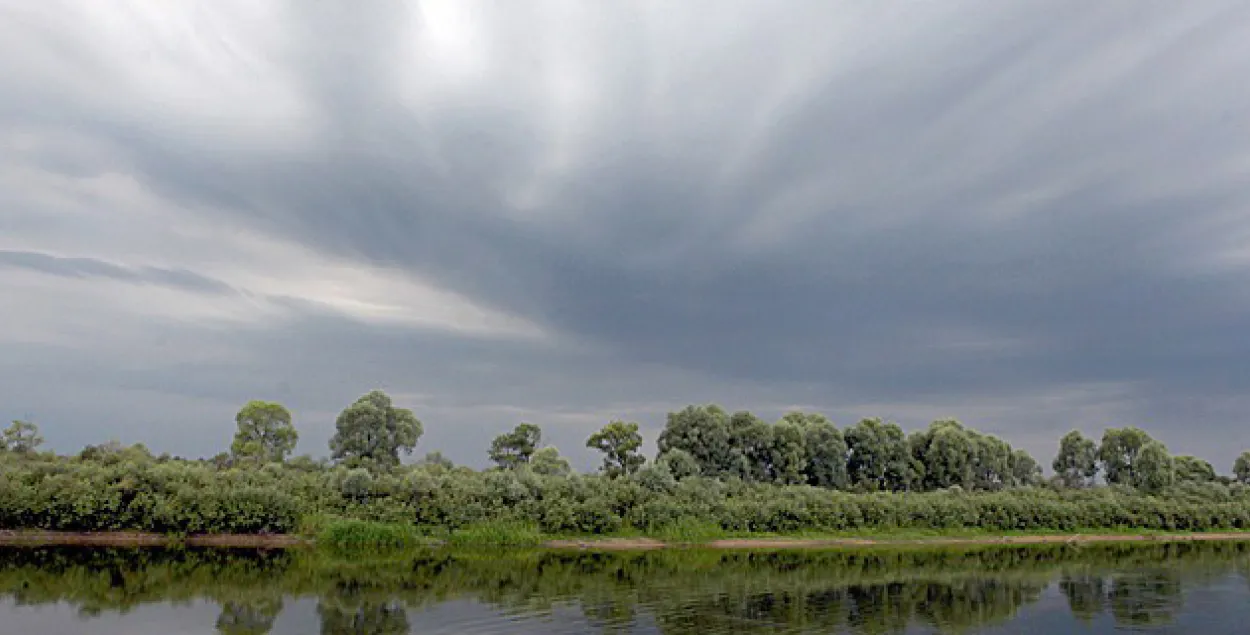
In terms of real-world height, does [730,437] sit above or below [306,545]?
above

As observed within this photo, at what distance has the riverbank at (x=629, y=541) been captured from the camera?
36625 millimetres

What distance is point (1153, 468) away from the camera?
80188mm

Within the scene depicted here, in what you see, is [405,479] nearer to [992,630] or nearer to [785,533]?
[785,533]

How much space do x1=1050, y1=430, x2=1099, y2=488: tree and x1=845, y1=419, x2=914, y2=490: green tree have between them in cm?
2490

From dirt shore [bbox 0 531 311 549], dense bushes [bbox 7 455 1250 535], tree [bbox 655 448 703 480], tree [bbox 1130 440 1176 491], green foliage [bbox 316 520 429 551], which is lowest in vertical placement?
dirt shore [bbox 0 531 311 549]

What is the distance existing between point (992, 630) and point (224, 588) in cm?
2405

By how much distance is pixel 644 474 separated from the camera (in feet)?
165

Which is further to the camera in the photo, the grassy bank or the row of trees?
the row of trees

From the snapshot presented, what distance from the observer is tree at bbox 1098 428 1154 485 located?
8319cm

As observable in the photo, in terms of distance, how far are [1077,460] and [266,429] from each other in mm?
84999

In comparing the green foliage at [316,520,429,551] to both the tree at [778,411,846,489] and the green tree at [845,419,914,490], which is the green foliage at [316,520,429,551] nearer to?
the tree at [778,411,846,489]

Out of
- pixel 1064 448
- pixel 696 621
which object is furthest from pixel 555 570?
pixel 1064 448

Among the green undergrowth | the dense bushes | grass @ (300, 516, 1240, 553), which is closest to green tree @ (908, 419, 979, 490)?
the dense bushes

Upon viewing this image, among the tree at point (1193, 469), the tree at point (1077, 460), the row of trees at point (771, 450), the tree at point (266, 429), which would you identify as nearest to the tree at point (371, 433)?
the row of trees at point (771, 450)
